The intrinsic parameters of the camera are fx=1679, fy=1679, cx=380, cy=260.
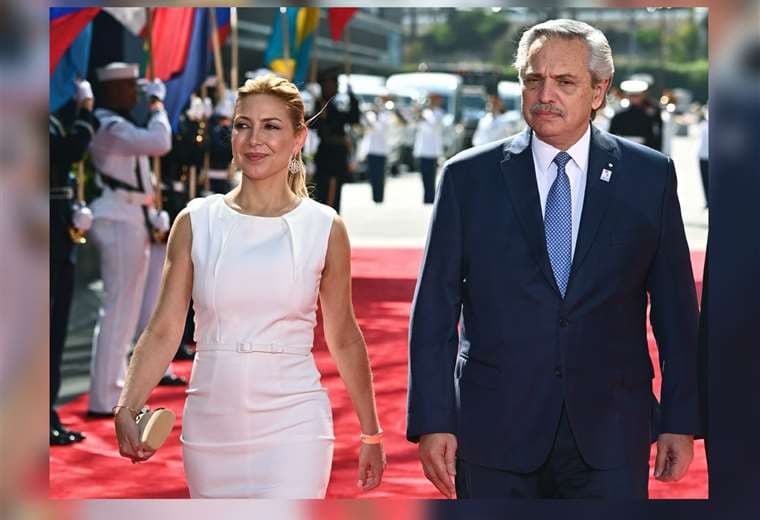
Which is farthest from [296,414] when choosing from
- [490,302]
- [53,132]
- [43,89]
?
[53,132]

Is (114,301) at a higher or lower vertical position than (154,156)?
lower

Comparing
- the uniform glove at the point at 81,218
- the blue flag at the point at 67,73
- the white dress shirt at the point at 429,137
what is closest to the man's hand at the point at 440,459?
the uniform glove at the point at 81,218

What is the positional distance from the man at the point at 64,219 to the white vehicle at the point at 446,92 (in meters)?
27.3

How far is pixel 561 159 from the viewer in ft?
13.5

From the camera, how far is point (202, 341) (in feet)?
13.8

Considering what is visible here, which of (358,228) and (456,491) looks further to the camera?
(358,228)

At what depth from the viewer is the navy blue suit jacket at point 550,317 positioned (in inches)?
157

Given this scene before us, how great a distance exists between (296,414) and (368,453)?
0.21 metres

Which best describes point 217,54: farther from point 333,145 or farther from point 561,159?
point 561,159

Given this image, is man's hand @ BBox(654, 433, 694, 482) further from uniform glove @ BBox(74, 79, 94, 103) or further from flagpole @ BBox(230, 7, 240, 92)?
flagpole @ BBox(230, 7, 240, 92)

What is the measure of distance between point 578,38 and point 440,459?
1059mm

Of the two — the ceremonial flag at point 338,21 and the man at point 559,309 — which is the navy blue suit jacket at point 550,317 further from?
the ceremonial flag at point 338,21

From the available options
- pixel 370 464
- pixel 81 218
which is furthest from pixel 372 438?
pixel 81 218

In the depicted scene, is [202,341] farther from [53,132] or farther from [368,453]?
[53,132]
